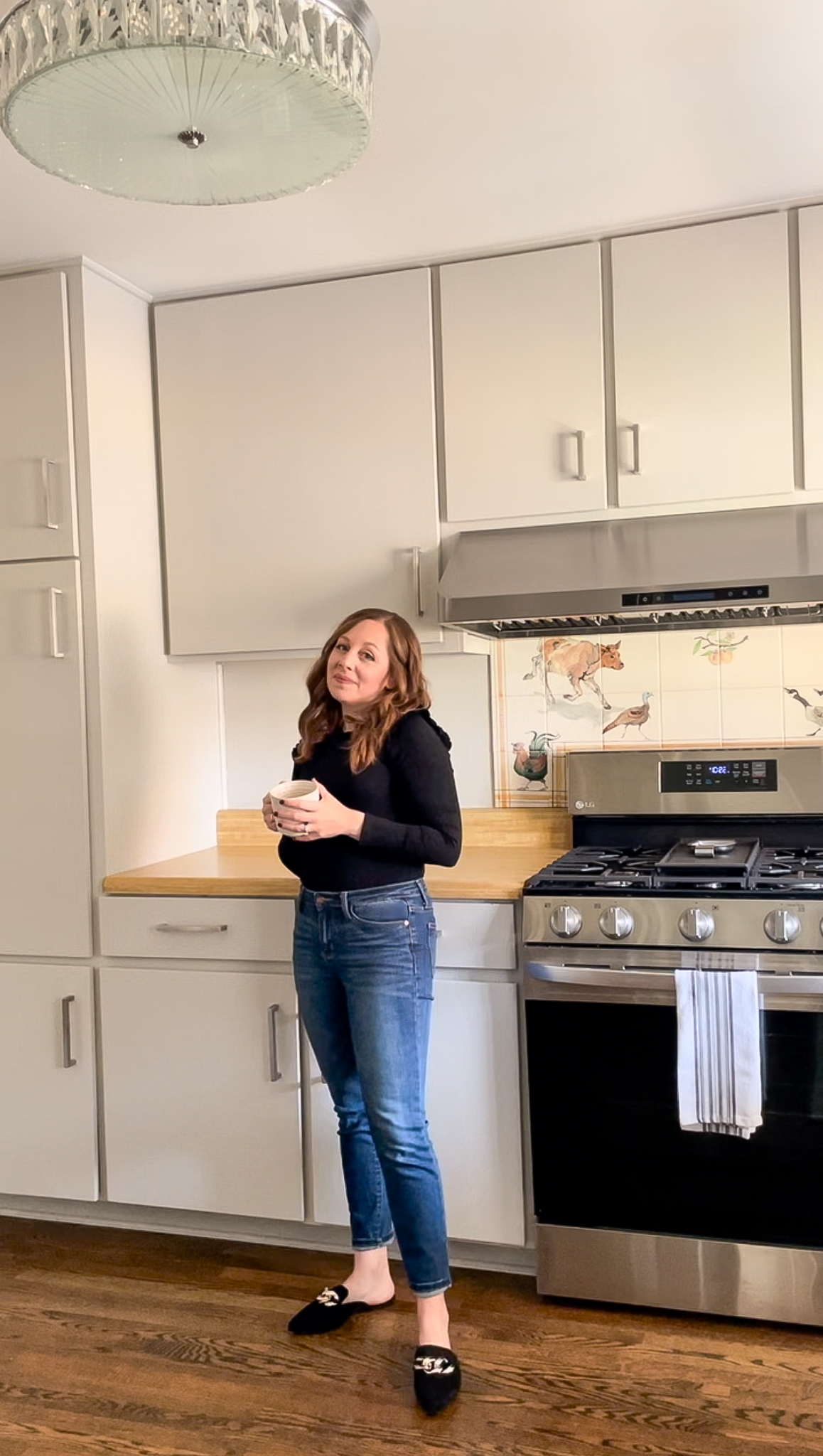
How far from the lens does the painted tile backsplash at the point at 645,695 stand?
283cm

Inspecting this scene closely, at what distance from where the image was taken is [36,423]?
9.16ft

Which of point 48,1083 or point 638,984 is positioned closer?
point 638,984

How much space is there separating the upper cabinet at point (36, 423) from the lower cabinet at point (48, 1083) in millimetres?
985

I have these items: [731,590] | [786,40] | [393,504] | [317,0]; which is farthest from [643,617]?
[317,0]

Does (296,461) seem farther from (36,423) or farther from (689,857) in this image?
(689,857)

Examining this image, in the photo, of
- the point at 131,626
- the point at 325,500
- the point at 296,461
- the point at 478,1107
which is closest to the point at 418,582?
the point at 325,500

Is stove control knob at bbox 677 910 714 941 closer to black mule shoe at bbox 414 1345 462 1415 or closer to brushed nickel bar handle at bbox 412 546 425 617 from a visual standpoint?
black mule shoe at bbox 414 1345 462 1415

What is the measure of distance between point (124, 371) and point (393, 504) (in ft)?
2.38

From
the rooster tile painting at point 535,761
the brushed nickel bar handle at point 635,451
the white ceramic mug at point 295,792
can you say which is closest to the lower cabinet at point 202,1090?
the white ceramic mug at point 295,792

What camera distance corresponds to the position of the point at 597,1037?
2.34m

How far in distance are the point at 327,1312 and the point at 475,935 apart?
77cm

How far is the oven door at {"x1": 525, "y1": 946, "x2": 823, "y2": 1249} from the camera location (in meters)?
2.23

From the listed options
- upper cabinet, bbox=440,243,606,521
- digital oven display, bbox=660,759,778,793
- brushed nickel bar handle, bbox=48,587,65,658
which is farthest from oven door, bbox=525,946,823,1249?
brushed nickel bar handle, bbox=48,587,65,658

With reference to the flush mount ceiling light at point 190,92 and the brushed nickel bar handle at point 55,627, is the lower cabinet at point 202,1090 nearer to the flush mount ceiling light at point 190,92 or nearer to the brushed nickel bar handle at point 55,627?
the brushed nickel bar handle at point 55,627
